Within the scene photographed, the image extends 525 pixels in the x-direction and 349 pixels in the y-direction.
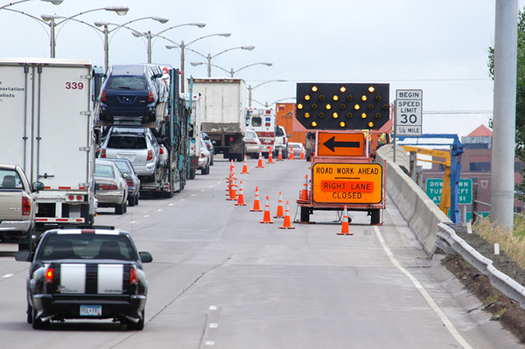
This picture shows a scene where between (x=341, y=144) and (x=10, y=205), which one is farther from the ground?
(x=341, y=144)

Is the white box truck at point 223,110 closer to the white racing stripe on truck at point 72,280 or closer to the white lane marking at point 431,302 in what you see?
the white lane marking at point 431,302

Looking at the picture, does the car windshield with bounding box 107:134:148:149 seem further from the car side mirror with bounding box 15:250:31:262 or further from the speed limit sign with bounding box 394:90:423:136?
the car side mirror with bounding box 15:250:31:262

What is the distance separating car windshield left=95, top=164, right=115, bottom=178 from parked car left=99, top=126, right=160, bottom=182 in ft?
15.7

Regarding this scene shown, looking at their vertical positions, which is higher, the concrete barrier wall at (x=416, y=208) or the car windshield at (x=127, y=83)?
the car windshield at (x=127, y=83)

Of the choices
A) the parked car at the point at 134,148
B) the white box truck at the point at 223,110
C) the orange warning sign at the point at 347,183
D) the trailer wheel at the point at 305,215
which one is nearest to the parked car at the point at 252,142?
the white box truck at the point at 223,110

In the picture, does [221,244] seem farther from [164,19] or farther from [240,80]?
[240,80]

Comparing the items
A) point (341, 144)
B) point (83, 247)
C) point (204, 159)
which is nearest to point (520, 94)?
point (341, 144)

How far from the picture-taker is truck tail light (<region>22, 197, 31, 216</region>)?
58.2 ft

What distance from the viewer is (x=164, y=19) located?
41.1 metres

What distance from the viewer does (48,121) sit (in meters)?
20.1

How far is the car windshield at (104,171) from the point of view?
2838cm

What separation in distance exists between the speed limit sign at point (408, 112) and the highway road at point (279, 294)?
6218mm

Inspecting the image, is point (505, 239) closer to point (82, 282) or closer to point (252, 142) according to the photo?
point (82, 282)

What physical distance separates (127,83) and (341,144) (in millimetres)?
9034
